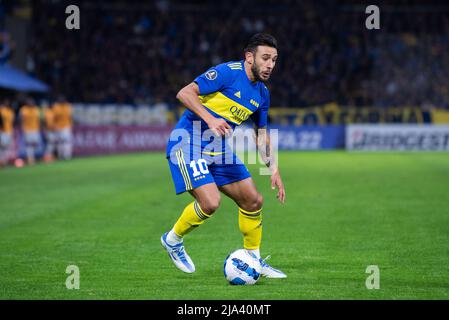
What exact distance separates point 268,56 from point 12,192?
1093 cm

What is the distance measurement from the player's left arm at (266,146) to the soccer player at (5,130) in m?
18.9

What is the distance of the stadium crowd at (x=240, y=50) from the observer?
1476 inches

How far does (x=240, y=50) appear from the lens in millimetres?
39031

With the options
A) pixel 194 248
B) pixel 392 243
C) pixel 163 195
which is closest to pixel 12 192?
pixel 163 195

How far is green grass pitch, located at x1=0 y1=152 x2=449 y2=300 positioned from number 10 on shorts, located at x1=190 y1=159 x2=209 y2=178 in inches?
40.6

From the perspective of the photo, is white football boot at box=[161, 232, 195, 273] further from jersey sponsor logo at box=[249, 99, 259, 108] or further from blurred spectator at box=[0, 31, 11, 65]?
blurred spectator at box=[0, 31, 11, 65]

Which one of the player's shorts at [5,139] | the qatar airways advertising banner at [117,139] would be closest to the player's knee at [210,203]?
the player's shorts at [5,139]

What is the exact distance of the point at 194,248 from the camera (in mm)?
9766

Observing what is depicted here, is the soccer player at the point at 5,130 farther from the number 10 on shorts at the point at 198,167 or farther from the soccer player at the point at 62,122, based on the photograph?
the number 10 on shorts at the point at 198,167

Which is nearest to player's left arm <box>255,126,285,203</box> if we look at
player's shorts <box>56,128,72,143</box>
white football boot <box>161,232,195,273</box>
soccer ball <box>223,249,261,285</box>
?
soccer ball <box>223,249,261,285</box>

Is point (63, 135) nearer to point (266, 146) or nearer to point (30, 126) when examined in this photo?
point (30, 126)

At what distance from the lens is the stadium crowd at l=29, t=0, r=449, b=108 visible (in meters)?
37.5

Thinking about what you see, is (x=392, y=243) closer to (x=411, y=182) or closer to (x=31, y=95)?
(x=411, y=182)

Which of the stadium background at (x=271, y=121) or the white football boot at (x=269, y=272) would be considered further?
the stadium background at (x=271, y=121)
